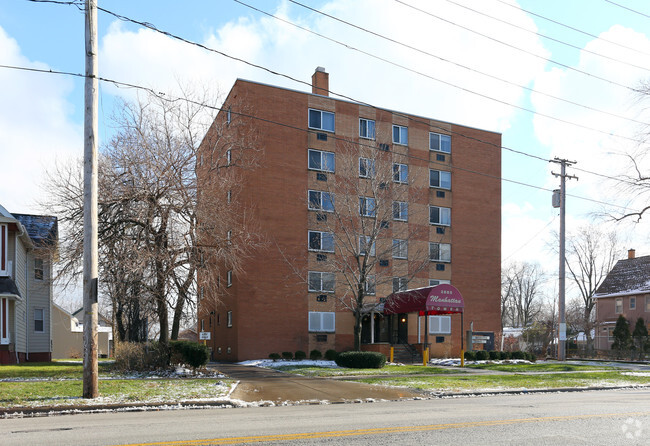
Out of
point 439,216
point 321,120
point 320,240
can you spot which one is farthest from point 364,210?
point 439,216

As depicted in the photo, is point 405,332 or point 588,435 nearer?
point 588,435

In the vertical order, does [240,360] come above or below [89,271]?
below

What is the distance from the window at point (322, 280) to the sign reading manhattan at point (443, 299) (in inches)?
320

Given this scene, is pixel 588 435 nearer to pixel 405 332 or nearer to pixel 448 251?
pixel 405 332

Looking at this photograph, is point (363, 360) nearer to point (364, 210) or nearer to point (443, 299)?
point (443, 299)

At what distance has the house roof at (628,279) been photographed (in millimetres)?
56594

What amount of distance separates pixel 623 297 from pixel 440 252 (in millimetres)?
27135

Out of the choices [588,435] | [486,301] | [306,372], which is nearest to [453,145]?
[486,301]

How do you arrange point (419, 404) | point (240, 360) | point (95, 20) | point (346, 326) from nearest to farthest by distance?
point (419, 404) < point (95, 20) < point (240, 360) < point (346, 326)

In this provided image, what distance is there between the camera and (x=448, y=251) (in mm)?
42094

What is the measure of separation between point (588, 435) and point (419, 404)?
16.2 ft

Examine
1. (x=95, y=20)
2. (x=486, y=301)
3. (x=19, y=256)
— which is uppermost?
(x=95, y=20)

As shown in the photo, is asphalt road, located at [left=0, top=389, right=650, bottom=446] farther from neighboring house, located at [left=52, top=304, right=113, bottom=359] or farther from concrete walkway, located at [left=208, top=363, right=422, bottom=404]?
neighboring house, located at [left=52, top=304, right=113, bottom=359]

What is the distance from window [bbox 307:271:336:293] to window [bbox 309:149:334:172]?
6.64m
